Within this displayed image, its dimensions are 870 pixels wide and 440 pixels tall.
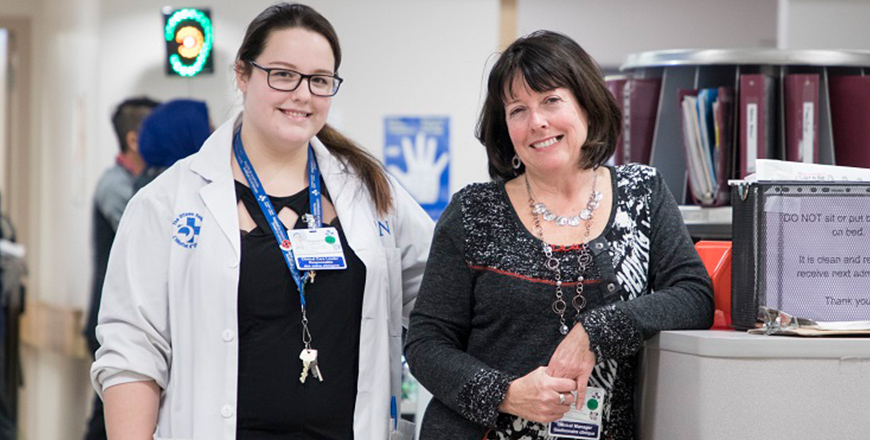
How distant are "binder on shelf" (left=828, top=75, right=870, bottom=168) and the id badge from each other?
1.58 m

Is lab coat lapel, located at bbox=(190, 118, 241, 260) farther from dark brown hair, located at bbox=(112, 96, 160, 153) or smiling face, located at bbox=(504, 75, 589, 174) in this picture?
dark brown hair, located at bbox=(112, 96, 160, 153)

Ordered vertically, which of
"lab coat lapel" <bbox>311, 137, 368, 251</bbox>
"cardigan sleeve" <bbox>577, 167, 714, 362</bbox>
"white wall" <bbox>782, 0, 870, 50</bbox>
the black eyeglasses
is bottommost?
"cardigan sleeve" <bbox>577, 167, 714, 362</bbox>

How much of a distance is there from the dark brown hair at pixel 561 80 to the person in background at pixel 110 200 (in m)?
2.62

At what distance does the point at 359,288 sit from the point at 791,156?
144 centimetres

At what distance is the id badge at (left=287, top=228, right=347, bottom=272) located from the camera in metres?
2.28

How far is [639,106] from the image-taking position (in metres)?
3.27

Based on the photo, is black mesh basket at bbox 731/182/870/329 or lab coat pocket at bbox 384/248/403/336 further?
lab coat pocket at bbox 384/248/403/336

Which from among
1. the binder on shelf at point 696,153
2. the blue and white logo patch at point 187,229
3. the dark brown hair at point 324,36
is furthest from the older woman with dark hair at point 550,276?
the binder on shelf at point 696,153

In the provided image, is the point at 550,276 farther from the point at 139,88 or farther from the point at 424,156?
the point at 139,88

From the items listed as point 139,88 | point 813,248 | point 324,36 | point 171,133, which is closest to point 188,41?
point 171,133

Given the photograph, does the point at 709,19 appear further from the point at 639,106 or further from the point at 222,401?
the point at 222,401

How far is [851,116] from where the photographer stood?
3.11 meters

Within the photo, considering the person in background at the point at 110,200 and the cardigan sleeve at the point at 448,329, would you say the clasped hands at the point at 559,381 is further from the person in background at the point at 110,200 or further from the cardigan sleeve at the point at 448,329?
the person in background at the point at 110,200

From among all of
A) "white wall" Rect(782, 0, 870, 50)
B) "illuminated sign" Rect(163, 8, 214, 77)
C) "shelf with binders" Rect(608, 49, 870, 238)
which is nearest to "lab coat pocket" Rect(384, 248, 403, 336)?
"shelf with binders" Rect(608, 49, 870, 238)
